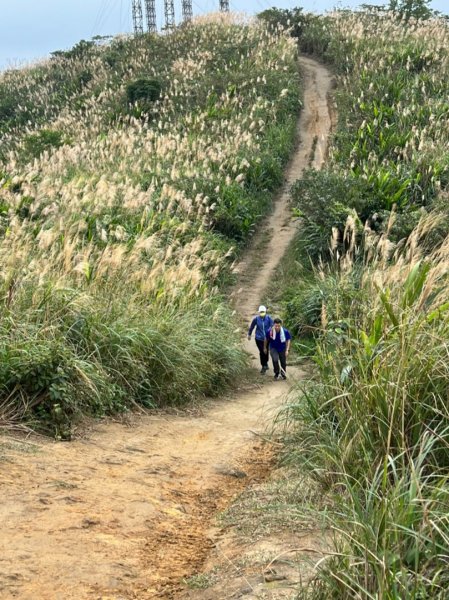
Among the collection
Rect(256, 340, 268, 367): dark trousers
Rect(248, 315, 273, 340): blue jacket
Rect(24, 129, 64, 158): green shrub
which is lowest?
Rect(256, 340, 268, 367): dark trousers

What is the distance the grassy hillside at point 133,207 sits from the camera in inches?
309

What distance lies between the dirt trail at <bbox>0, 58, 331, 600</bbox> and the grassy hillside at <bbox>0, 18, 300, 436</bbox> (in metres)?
0.68

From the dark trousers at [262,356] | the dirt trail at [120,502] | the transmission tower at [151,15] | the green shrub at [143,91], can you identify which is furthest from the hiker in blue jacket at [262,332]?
the transmission tower at [151,15]

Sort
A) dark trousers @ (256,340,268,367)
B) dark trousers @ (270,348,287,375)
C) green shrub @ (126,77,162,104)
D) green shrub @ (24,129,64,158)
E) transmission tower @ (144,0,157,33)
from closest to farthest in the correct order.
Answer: dark trousers @ (270,348,287,375), dark trousers @ (256,340,268,367), green shrub @ (24,129,64,158), green shrub @ (126,77,162,104), transmission tower @ (144,0,157,33)

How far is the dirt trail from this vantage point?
13.8 ft

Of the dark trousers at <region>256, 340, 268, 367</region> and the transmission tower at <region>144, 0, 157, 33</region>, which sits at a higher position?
the transmission tower at <region>144, 0, 157, 33</region>

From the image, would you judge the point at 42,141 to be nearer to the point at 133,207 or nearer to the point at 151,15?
the point at 133,207

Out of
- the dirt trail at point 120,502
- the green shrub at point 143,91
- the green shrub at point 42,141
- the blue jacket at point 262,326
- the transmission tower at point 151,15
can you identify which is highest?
the transmission tower at point 151,15

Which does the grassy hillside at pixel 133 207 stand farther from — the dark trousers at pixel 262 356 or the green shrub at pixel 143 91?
the dark trousers at pixel 262 356

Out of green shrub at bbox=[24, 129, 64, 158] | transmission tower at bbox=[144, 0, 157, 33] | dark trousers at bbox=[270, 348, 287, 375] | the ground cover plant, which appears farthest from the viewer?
transmission tower at bbox=[144, 0, 157, 33]

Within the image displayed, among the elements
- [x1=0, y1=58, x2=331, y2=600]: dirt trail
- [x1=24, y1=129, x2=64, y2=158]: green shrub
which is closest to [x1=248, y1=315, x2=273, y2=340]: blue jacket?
[x1=0, y1=58, x2=331, y2=600]: dirt trail

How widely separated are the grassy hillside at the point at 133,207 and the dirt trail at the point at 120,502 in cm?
68

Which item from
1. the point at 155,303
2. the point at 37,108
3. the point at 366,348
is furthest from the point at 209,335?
the point at 37,108

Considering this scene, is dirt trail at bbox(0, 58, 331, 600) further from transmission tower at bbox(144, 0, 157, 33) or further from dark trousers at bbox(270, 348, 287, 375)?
transmission tower at bbox(144, 0, 157, 33)
